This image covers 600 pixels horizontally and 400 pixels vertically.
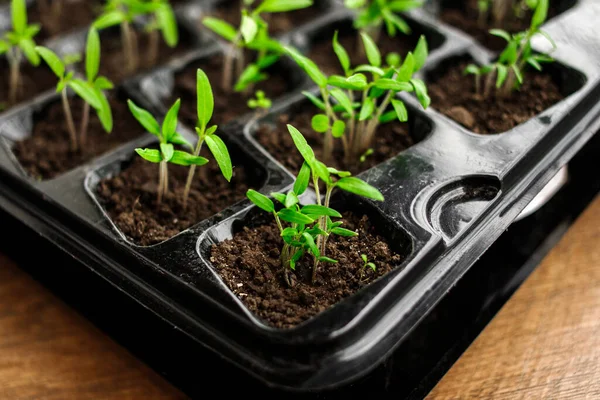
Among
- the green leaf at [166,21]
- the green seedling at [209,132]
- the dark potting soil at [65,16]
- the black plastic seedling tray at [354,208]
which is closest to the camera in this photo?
the black plastic seedling tray at [354,208]

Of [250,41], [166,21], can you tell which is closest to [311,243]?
[250,41]

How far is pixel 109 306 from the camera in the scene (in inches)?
33.9

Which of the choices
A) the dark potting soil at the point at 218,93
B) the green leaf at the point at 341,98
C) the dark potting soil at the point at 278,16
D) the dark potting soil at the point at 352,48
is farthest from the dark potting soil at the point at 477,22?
the green leaf at the point at 341,98

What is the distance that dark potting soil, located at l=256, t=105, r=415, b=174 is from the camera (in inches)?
37.9

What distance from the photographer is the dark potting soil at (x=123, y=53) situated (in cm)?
120

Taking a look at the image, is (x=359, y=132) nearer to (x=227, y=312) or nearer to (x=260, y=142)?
(x=260, y=142)

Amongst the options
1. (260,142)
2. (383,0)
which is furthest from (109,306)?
(383,0)

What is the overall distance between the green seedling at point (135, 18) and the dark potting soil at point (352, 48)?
0.24 m

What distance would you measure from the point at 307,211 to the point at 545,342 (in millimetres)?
411

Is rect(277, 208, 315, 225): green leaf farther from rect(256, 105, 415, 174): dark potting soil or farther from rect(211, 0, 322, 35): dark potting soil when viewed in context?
rect(211, 0, 322, 35): dark potting soil

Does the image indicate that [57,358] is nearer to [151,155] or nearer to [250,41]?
[151,155]

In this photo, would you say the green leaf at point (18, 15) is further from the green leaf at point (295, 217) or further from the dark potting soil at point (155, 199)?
the green leaf at point (295, 217)

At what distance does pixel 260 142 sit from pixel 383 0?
0.95 ft

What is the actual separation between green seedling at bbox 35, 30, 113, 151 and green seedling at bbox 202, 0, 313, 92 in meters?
0.17
